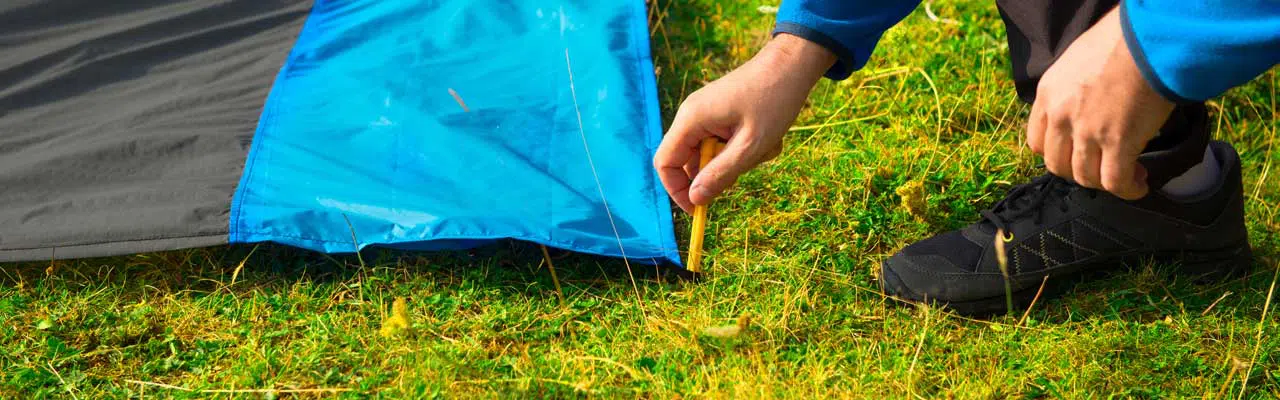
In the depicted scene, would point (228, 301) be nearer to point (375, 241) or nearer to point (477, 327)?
point (375, 241)

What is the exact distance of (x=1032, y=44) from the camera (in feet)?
4.44

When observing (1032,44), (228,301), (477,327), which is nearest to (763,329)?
(477,327)

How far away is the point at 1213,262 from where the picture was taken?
153 cm

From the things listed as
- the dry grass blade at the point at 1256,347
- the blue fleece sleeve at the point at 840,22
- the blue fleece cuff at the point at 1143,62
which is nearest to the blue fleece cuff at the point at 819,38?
the blue fleece sleeve at the point at 840,22

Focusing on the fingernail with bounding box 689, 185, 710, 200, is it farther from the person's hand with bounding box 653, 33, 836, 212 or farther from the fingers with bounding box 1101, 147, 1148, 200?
the fingers with bounding box 1101, 147, 1148, 200

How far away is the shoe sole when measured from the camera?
1.50m

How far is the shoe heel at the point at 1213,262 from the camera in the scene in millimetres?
1524

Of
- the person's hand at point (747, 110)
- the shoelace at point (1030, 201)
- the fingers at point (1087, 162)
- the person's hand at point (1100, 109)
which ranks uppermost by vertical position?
the person's hand at point (1100, 109)

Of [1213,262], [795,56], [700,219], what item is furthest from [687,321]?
[1213,262]

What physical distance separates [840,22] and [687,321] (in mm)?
484

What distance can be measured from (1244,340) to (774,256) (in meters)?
0.69

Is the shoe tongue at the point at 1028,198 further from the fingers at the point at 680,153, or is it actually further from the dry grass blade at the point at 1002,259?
the fingers at the point at 680,153

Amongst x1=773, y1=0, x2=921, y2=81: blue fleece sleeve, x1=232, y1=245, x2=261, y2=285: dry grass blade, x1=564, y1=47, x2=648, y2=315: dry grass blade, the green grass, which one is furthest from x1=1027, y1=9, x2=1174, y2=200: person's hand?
x1=232, y1=245, x2=261, y2=285: dry grass blade

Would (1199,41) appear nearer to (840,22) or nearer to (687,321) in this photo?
(840,22)
